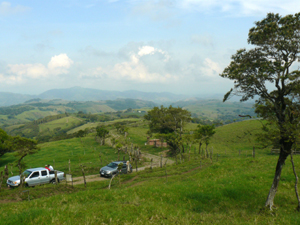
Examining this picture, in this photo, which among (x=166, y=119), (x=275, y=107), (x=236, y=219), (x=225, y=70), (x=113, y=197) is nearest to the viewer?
(x=236, y=219)

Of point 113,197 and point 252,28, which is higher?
point 252,28

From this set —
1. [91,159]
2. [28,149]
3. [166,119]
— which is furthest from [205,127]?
[28,149]

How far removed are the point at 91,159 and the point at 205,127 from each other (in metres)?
25.8


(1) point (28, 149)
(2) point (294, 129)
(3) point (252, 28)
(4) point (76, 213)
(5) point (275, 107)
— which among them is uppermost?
(3) point (252, 28)

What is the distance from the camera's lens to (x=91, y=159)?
132 ft

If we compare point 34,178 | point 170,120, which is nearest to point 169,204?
point 34,178

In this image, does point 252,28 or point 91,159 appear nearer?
point 252,28

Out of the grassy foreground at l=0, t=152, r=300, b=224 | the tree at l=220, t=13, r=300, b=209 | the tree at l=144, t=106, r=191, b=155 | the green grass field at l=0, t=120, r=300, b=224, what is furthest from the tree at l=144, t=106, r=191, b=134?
the tree at l=220, t=13, r=300, b=209

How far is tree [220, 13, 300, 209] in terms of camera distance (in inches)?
412

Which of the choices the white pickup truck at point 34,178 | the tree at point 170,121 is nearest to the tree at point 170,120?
Result: the tree at point 170,121

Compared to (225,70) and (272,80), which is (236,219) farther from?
(225,70)

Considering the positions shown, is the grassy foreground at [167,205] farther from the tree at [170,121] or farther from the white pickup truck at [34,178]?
the tree at [170,121]

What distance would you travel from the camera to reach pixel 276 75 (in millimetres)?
11070

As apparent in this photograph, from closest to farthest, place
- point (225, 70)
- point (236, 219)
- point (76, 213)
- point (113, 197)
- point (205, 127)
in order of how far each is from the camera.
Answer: point (76, 213)
point (236, 219)
point (113, 197)
point (225, 70)
point (205, 127)
